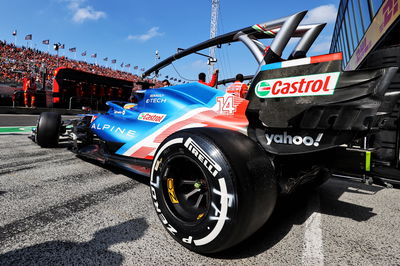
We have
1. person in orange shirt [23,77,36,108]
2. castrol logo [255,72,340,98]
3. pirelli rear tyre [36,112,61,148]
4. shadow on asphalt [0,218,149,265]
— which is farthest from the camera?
person in orange shirt [23,77,36,108]

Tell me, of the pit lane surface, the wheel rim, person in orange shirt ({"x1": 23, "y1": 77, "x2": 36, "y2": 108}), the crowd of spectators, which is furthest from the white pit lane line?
the crowd of spectators

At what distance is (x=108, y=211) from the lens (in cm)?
193

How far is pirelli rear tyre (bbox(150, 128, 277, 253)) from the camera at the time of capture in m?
1.28

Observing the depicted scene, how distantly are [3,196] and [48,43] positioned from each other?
39.0 meters

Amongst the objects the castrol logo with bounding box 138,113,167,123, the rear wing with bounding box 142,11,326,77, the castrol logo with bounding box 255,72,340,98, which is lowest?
the castrol logo with bounding box 138,113,167,123

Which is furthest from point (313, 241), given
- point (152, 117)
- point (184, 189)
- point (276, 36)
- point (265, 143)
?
point (152, 117)

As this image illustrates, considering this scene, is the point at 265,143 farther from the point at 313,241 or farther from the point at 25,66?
the point at 25,66

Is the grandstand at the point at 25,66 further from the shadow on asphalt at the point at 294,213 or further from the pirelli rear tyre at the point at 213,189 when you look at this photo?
the shadow on asphalt at the point at 294,213

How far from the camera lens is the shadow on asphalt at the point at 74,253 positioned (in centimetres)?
127

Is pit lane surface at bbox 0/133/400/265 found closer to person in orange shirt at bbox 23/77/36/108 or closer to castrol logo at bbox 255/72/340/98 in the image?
castrol logo at bbox 255/72/340/98

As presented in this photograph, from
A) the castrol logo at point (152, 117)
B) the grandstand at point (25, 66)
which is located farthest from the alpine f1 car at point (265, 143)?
the grandstand at point (25, 66)

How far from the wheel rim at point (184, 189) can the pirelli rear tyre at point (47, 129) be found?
366 cm

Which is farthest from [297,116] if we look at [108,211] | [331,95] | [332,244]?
[108,211]

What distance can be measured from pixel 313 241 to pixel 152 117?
6.25 ft
